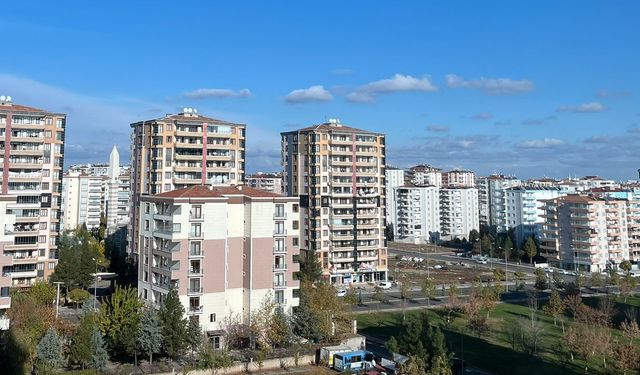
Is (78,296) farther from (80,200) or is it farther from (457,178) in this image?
(457,178)

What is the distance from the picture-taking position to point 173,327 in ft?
90.3

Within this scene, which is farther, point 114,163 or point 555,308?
point 114,163

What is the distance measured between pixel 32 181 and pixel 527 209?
71.1m

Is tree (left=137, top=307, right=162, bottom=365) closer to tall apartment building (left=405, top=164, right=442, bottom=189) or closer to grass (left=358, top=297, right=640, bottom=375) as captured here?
grass (left=358, top=297, right=640, bottom=375)

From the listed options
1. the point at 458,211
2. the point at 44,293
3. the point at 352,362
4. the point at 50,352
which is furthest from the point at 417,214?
the point at 50,352

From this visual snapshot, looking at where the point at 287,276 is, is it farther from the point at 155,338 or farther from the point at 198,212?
the point at 155,338

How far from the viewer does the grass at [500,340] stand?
93.8ft

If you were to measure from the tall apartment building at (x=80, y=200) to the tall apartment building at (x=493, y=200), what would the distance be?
218 ft

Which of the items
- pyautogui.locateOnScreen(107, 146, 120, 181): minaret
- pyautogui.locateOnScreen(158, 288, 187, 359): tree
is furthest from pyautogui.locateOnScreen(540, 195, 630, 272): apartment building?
pyautogui.locateOnScreen(107, 146, 120, 181): minaret

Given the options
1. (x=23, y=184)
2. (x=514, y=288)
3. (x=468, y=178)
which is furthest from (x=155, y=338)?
(x=468, y=178)

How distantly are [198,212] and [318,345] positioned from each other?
34.0 ft

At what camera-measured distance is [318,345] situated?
30938 mm

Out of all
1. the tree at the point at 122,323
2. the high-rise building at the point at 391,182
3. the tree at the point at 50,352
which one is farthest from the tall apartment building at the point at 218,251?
the high-rise building at the point at 391,182

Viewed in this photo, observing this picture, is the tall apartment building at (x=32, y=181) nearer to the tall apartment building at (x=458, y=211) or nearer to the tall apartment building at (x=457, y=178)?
the tall apartment building at (x=458, y=211)
